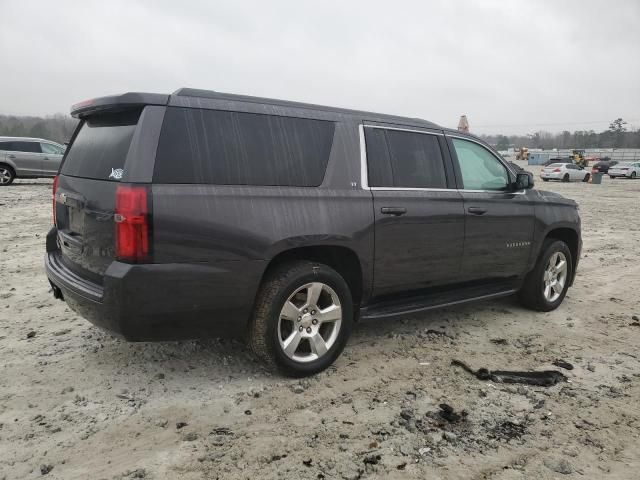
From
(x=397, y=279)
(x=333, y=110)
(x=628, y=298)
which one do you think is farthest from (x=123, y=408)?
(x=628, y=298)

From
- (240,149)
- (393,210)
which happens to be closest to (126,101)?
(240,149)

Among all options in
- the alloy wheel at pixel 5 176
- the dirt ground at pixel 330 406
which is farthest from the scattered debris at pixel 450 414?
the alloy wheel at pixel 5 176

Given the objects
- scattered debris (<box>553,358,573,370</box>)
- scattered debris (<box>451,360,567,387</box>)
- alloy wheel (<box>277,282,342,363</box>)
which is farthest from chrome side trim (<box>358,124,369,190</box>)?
scattered debris (<box>553,358,573,370</box>)

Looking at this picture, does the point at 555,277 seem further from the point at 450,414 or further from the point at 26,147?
the point at 26,147

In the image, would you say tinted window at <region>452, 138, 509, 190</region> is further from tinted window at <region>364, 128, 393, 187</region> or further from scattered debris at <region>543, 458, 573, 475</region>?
scattered debris at <region>543, 458, 573, 475</region>

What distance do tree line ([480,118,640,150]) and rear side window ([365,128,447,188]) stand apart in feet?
330

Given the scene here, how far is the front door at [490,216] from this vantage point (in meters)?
4.50

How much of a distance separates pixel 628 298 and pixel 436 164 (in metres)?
3.26

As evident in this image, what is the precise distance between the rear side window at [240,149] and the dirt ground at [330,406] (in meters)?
1.41

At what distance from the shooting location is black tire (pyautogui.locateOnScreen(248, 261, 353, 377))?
3320mm

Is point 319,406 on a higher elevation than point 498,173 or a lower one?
lower

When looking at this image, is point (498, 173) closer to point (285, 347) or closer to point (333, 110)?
point (333, 110)

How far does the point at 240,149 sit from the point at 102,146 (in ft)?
2.95

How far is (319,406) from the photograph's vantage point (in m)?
3.22
